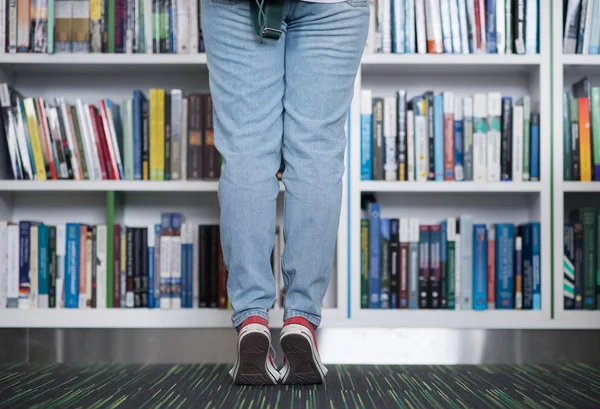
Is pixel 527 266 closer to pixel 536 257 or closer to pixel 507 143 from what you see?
pixel 536 257

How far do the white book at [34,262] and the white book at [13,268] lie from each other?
0.03 meters

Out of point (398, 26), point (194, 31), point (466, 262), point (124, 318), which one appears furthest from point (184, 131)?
point (466, 262)

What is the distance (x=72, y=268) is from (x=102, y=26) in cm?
68

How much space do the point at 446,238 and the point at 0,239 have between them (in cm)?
124

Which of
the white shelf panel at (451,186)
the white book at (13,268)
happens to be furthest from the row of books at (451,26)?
the white book at (13,268)

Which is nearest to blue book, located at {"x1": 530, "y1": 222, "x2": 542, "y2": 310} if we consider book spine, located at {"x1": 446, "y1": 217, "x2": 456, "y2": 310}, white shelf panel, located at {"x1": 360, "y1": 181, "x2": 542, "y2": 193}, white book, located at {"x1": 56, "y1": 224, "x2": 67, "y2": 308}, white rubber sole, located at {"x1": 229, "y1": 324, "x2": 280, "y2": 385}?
white shelf panel, located at {"x1": 360, "y1": 181, "x2": 542, "y2": 193}

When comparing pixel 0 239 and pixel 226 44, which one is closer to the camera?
pixel 226 44

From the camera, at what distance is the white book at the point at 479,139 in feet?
6.73

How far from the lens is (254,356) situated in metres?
1.30

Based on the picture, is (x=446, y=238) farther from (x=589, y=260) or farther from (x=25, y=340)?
(x=25, y=340)

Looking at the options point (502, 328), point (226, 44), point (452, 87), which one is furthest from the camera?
point (452, 87)

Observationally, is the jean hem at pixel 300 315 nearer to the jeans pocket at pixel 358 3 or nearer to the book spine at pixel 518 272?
the jeans pocket at pixel 358 3

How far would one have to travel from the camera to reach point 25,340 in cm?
199

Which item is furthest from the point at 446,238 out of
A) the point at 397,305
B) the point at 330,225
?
the point at 330,225
